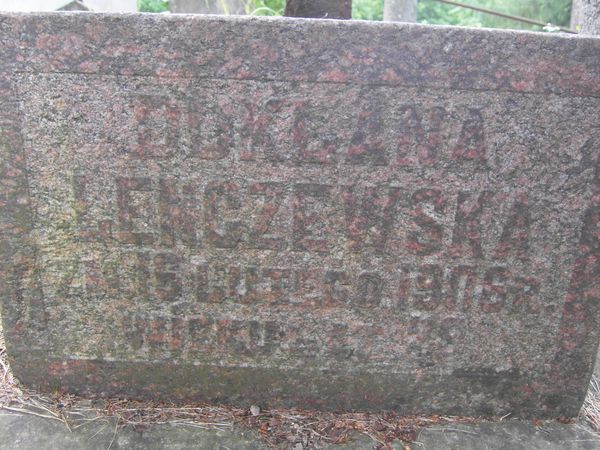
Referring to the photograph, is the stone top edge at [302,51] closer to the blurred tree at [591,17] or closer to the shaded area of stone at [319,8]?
the shaded area of stone at [319,8]

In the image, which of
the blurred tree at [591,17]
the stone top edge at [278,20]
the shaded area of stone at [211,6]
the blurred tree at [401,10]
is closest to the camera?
the stone top edge at [278,20]

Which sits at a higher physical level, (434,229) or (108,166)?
(108,166)

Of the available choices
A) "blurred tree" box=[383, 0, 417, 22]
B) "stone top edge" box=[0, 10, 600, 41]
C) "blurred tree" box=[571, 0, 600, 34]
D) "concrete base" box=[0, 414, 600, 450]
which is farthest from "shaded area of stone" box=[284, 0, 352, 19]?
"blurred tree" box=[383, 0, 417, 22]

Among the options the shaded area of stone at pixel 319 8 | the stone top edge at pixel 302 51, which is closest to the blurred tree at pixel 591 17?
the stone top edge at pixel 302 51

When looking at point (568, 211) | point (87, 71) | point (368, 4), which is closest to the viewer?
point (87, 71)

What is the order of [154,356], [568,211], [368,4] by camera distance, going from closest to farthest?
[568,211] → [154,356] → [368,4]

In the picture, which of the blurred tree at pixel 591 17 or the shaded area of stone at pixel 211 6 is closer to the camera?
the blurred tree at pixel 591 17

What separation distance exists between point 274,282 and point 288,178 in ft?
1.18

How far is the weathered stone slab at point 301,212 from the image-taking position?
1519mm

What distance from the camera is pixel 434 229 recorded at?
1667mm

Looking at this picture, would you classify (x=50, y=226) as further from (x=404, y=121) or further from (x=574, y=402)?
(x=574, y=402)

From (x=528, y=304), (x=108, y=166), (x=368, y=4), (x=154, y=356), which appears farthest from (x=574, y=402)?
(x=368, y=4)

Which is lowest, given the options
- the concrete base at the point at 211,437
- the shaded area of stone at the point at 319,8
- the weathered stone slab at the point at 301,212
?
the concrete base at the point at 211,437

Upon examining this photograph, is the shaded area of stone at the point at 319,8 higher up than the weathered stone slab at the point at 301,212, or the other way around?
the shaded area of stone at the point at 319,8
